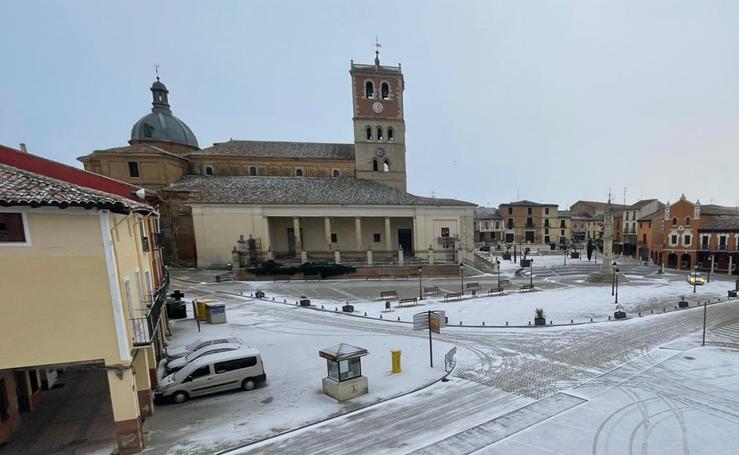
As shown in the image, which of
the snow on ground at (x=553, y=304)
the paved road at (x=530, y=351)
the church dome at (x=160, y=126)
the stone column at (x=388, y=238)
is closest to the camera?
the paved road at (x=530, y=351)

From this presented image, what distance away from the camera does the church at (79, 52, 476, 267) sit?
125ft

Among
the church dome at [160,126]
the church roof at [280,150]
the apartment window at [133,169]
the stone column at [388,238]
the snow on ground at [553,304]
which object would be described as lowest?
the snow on ground at [553,304]

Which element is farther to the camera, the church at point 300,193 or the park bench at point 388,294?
the church at point 300,193

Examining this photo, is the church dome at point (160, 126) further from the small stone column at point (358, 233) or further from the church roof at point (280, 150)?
the small stone column at point (358, 233)

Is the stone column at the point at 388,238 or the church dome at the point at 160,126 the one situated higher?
the church dome at the point at 160,126

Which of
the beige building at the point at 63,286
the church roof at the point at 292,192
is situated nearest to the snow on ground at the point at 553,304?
the church roof at the point at 292,192

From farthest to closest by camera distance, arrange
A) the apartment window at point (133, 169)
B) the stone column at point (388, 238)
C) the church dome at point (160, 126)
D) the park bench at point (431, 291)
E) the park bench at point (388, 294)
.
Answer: the church dome at point (160, 126)
the stone column at point (388, 238)
the apartment window at point (133, 169)
the park bench at point (431, 291)
the park bench at point (388, 294)

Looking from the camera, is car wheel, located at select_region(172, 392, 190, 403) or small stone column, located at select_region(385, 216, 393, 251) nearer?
car wheel, located at select_region(172, 392, 190, 403)

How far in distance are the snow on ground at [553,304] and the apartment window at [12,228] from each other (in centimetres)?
1841

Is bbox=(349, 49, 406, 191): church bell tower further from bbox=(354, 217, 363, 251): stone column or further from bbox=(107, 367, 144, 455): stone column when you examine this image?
bbox=(107, 367, 144, 455): stone column

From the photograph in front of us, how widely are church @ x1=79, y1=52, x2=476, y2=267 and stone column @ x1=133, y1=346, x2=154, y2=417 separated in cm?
2693

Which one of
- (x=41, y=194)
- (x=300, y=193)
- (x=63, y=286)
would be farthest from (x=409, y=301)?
(x=41, y=194)

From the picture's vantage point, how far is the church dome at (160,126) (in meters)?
45.1

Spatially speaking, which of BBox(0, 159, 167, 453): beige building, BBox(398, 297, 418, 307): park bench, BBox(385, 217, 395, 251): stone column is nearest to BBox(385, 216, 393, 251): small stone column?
BBox(385, 217, 395, 251): stone column
